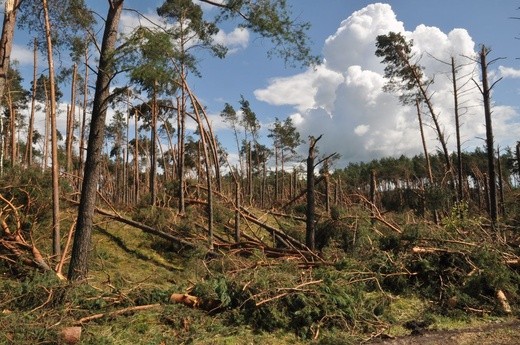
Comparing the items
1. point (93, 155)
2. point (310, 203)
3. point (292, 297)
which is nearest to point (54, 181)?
point (93, 155)

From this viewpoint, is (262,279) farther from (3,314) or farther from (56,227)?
(56,227)

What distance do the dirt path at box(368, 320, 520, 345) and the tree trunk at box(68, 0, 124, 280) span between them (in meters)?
5.07

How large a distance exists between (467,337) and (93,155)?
6.72 metres

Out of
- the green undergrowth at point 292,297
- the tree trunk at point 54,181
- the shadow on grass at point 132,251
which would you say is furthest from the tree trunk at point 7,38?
the shadow on grass at point 132,251

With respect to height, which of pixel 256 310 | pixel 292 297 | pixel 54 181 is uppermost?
pixel 54 181

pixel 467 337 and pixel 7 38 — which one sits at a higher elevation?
pixel 7 38

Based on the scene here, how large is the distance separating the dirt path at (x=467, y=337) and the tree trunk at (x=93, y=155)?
5.07 metres

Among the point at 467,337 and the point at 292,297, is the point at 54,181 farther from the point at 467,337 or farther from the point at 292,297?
the point at 467,337

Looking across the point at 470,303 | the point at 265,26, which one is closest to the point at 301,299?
the point at 470,303

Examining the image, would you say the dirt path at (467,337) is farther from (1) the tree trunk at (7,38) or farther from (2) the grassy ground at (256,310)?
(1) the tree trunk at (7,38)

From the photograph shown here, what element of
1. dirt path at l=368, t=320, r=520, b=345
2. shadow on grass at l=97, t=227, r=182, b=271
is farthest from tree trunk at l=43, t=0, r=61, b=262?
dirt path at l=368, t=320, r=520, b=345

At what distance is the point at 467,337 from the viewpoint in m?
5.99

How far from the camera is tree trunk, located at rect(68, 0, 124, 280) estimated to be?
741cm

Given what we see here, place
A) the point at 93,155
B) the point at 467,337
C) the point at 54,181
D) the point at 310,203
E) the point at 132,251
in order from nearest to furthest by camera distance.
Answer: the point at 467,337 < the point at 93,155 < the point at 54,181 < the point at 310,203 < the point at 132,251
